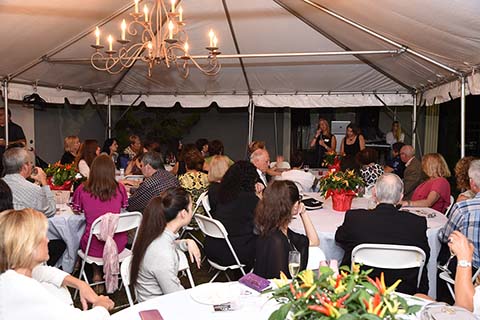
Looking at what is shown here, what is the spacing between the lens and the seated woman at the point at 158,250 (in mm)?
2469

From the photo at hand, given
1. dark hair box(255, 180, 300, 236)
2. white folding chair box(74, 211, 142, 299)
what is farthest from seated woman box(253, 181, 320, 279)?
white folding chair box(74, 211, 142, 299)

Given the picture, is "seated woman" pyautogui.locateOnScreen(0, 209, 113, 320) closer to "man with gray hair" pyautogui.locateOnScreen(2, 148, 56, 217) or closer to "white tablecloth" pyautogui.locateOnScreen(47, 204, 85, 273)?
"man with gray hair" pyautogui.locateOnScreen(2, 148, 56, 217)

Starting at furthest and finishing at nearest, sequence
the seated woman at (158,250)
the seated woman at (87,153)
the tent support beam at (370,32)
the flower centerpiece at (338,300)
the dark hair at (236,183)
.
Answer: the seated woman at (87,153) < the tent support beam at (370,32) < the dark hair at (236,183) < the seated woman at (158,250) < the flower centerpiece at (338,300)

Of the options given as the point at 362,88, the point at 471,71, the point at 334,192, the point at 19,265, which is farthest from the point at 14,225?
the point at 362,88

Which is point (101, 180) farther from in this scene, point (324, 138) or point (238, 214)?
point (324, 138)

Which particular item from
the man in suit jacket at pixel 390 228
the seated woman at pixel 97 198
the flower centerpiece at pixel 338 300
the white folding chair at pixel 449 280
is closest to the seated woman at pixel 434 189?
the white folding chair at pixel 449 280

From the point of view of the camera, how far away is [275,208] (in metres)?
2.83

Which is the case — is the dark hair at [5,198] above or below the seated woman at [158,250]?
above

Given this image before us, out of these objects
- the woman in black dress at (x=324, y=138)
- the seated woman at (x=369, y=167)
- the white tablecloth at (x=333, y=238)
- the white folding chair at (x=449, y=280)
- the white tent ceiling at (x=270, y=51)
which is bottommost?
the white folding chair at (x=449, y=280)

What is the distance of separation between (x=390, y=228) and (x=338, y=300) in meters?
1.84

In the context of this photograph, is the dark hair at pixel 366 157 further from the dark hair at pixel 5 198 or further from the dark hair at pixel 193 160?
the dark hair at pixel 5 198

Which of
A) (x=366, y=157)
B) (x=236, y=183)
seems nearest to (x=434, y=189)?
(x=366, y=157)

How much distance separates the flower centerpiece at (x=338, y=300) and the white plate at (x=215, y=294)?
2.37ft

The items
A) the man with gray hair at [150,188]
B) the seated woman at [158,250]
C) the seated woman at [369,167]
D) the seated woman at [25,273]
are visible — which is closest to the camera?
the seated woman at [25,273]
